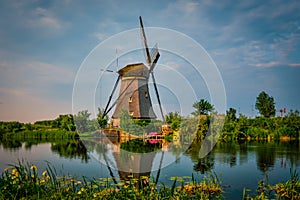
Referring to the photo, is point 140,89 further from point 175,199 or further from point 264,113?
point 264,113

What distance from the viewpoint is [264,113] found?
38.2 m

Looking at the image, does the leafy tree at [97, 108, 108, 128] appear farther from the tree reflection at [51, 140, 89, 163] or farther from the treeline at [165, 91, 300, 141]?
the treeline at [165, 91, 300, 141]

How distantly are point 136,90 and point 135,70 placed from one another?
4.39 ft

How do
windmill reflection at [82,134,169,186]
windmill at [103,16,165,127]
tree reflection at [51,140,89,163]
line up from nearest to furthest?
windmill reflection at [82,134,169,186] < tree reflection at [51,140,89,163] < windmill at [103,16,165,127]

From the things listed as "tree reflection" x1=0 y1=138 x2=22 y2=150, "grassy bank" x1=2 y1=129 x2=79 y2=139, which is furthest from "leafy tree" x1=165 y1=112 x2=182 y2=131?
"grassy bank" x1=2 y1=129 x2=79 y2=139

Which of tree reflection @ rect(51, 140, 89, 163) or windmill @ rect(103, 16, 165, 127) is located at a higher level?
windmill @ rect(103, 16, 165, 127)

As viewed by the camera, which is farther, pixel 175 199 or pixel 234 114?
pixel 234 114

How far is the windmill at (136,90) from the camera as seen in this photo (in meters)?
18.3

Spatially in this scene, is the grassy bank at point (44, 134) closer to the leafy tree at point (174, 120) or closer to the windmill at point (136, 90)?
the windmill at point (136, 90)

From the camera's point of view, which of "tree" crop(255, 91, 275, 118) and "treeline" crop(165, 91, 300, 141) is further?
"tree" crop(255, 91, 275, 118)

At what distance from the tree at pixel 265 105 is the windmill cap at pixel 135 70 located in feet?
80.9

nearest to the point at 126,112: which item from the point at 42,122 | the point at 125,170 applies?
the point at 125,170

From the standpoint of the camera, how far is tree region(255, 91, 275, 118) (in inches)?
1485

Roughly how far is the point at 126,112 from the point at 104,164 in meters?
8.85
